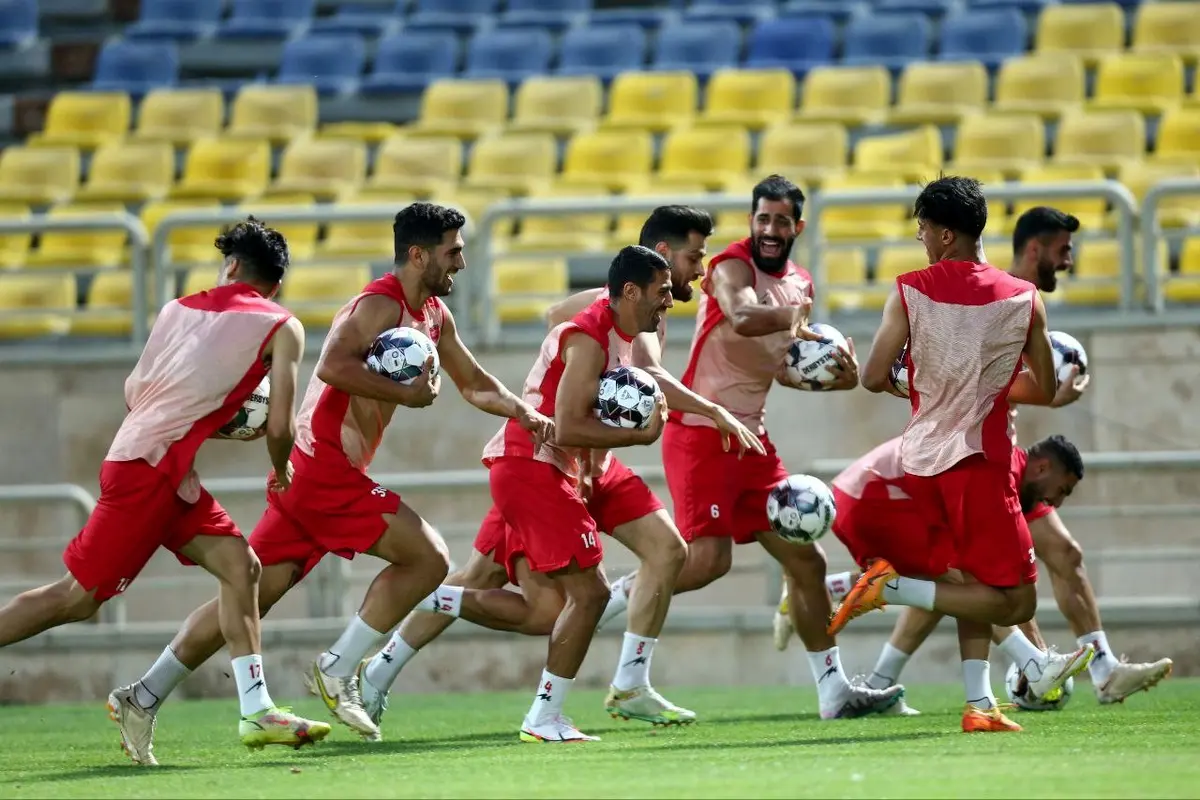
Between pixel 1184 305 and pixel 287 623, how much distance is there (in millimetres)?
6359

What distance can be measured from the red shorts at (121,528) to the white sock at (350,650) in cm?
110

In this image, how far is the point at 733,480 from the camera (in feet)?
31.9

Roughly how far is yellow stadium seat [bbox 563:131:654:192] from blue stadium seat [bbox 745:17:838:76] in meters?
2.07

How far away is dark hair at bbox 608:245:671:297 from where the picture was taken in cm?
873

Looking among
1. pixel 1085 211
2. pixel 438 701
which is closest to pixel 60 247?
pixel 438 701

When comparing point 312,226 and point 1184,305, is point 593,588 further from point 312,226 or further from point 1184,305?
point 312,226

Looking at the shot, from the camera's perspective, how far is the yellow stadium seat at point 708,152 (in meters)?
16.9

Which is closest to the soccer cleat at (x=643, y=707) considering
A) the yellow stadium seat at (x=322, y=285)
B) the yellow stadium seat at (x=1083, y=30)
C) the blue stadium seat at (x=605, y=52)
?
the yellow stadium seat at (x=322, y=285)

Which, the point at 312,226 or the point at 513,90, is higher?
the point at 513,90

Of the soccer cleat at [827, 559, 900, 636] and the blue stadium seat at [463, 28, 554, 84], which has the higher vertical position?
the blue stadium seat at [463, 28, 554, 84]

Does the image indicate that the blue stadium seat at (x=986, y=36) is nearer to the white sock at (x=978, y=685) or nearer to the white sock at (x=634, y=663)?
the white sock at (x=634, y=663)

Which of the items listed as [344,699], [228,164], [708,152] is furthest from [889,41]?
[344,699]

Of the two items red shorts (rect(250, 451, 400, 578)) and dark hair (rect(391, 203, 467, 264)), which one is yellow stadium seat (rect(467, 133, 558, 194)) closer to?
dark hair (rect(391, 203, 467, 264))

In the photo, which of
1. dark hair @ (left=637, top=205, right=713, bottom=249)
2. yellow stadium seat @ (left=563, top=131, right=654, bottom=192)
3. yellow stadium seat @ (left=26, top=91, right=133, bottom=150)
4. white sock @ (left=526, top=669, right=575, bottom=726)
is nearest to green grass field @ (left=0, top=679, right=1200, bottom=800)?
white sock @ (left=526, top=669, right=575, bottom=726)
